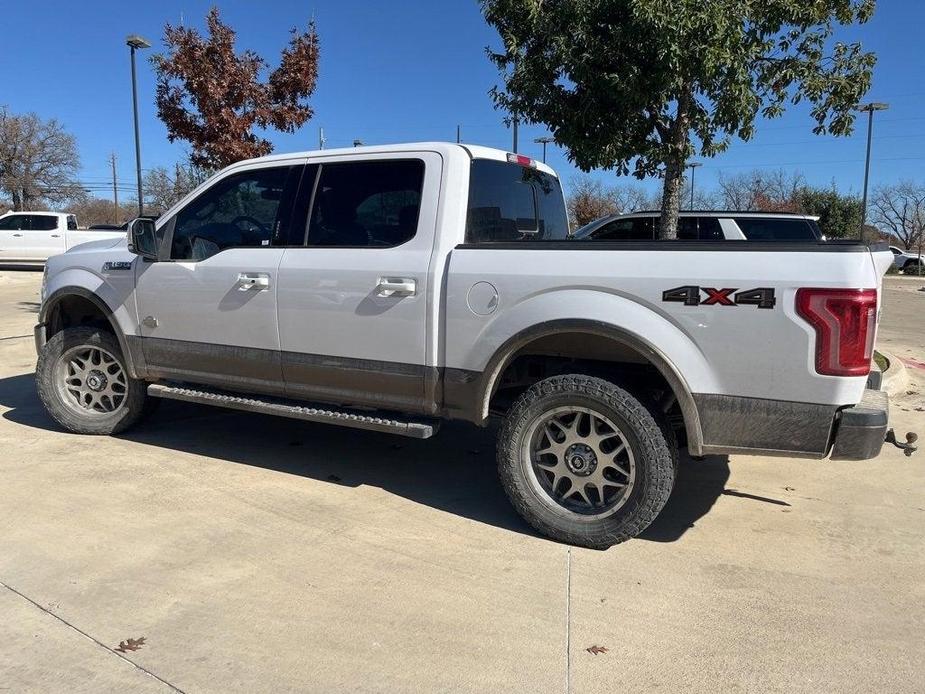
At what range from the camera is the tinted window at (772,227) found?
11852 millimetres

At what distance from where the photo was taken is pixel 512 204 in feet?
15.4

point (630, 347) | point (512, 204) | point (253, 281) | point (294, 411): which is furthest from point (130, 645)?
point (512, 204)

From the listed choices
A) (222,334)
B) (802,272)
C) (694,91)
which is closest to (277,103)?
(694,91)

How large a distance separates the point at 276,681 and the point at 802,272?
8.89ft

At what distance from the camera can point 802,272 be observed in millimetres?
3207

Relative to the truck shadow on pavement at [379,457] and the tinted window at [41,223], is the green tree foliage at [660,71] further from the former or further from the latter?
the tinted window at [41,223]

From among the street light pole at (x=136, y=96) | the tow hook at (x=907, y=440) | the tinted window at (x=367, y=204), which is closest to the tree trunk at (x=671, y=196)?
the tinted window at (x=367, y=204)

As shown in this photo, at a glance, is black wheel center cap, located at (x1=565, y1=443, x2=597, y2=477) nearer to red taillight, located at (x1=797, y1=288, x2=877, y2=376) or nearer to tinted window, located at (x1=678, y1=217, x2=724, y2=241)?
red taillight, located at (x1=797, y1=288, x2=877, y2=376)

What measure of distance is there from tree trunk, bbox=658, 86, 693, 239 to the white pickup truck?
21.0 meters

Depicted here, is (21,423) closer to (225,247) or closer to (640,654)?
(225,247)

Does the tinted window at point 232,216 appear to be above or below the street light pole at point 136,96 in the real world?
below

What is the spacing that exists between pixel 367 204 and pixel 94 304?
2529 mm

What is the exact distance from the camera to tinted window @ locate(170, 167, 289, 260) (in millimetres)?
4777

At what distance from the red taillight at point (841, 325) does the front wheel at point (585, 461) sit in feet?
Answer: 2.78
